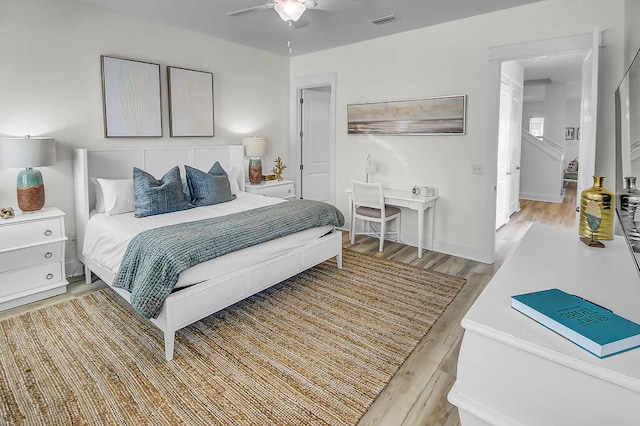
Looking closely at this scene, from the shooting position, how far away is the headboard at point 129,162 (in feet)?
11.8

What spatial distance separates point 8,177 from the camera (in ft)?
10.9

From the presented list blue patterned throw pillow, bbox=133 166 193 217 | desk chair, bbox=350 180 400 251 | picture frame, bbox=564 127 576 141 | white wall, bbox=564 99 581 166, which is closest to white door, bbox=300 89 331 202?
desk chair, bbox=350 180 400 251

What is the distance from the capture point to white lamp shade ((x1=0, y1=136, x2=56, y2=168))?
9.98 feet

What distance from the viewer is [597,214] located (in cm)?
175

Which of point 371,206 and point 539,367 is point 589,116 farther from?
point 539,367

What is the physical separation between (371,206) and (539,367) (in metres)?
3.70

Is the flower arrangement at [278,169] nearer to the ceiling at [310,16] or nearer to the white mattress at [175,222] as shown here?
the ceiling at [310,16]

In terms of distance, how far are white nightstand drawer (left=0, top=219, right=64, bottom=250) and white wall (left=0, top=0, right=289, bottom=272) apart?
523 millimetres

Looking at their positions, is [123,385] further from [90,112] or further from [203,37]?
[203,37]

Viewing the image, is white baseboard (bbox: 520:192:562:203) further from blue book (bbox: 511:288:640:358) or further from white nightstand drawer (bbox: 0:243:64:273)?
white nightstand drawer (bbox: 0:243:64:273)

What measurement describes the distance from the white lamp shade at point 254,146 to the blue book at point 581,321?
14.4 feet

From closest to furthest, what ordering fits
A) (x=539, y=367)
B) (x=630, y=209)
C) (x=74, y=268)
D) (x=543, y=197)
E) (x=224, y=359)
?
(x=539, y=367)
(x=630, y=209)
(x=224, y=359)
(x=74, y=268)
(x=543, y=197)

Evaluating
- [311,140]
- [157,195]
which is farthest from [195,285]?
[311,140]

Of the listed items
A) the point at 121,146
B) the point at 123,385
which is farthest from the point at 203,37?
the point at 123,385
